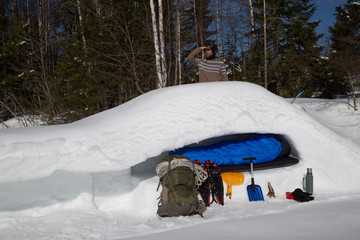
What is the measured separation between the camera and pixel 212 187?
10.3ft

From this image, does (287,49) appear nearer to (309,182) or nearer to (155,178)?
(309,182)

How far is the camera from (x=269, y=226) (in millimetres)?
2164

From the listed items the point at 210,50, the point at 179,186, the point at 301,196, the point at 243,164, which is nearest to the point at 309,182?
the point at 301,196

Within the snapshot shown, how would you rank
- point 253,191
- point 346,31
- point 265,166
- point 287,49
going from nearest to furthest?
point 253,191
point 265,166
point 287,49
point 346,31

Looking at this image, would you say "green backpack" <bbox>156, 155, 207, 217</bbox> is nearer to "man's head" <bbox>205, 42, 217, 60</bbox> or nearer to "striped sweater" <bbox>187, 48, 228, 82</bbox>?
"striped sweater" <bbox>187, 48, 228, 82</bbox>

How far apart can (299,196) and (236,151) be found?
983 millimetres

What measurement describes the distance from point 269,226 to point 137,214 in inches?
59.8

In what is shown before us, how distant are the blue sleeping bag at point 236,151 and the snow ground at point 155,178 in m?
0.24

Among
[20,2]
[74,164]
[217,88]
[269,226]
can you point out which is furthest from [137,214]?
[20,2]

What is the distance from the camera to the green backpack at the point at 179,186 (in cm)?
270

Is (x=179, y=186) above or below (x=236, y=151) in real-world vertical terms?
below

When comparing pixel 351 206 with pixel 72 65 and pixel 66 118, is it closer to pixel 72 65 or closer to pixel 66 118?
pixel 66 118

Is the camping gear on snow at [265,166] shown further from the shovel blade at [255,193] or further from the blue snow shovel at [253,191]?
the shovel blade at [255,193]

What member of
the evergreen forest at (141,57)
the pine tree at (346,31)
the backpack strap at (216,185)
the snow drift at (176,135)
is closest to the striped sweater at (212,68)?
the snow drift at (176,135)
